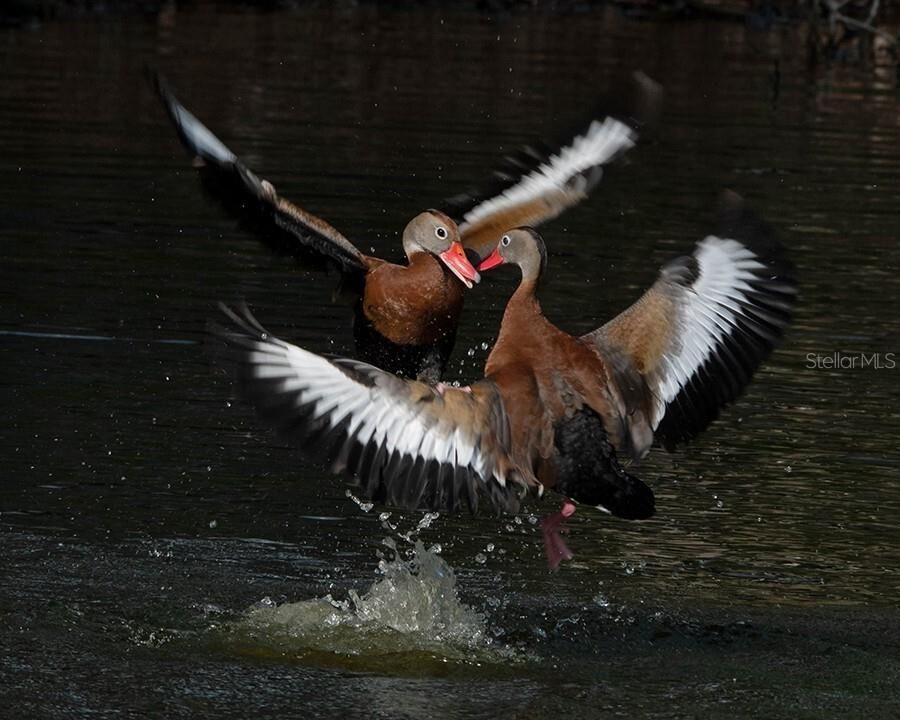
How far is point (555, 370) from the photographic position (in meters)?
6.95

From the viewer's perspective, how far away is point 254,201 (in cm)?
834

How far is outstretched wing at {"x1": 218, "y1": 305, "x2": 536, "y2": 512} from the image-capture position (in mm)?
6344

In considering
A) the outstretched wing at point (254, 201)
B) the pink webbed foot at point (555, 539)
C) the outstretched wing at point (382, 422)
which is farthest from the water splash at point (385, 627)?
the outstretched wing at point (254, 201)

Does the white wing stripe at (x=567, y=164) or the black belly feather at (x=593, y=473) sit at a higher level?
the white wing stripe at (x=567, y=164)

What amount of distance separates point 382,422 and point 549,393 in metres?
0.71

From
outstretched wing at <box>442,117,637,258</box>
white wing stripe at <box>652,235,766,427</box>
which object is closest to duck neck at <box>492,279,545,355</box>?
white wing stripe at <box>652,235,766,427</box>

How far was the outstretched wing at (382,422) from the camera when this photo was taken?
Result: 20.8 feet

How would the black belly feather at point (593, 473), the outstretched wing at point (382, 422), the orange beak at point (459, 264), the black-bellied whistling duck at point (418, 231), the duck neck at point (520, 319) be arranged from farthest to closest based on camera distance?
the black-bellied whistling duck at point (418, 231) → the orange beak at point (459, 264) → the duck neck at point (520, 319) → the black belly feather at point (593, 473) → the outstretched wing at point (382, 422)

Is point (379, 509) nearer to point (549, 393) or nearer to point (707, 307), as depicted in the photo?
point (549, 393)

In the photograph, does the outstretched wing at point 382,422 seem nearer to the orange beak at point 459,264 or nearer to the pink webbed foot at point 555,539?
the pink webbed foot at point 555,539

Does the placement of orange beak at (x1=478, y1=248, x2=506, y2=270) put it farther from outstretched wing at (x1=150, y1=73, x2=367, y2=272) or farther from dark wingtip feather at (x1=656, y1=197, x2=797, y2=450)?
outstretched wing at (x1=150, y1=73, x2=367, y2=272)

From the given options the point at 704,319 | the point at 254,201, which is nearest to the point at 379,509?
the point at 254,201

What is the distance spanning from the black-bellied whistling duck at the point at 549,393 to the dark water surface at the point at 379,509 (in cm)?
57

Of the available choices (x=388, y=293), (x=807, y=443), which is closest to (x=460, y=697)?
(x=388, y=293)
